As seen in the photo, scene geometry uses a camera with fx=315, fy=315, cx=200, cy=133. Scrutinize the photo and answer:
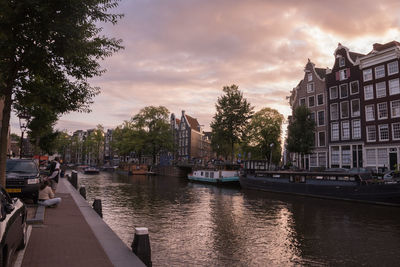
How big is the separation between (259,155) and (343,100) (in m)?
26.4

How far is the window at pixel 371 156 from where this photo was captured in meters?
40.0

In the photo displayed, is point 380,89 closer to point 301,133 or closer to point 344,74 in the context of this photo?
point 344,74

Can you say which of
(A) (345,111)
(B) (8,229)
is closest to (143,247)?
(B) (8,229)

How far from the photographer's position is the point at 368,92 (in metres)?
41.4

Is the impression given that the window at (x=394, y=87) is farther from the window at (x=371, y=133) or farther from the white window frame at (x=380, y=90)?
the window at (x=371, y=133)

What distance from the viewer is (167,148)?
3091 inches

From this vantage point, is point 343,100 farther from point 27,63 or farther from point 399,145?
point 27,63

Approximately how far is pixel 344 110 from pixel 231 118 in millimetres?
18006

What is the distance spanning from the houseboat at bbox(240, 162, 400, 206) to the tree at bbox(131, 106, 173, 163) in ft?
138

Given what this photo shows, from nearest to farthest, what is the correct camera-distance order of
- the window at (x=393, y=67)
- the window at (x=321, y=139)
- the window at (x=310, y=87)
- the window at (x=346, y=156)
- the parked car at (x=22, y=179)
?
the parked car at (x=22, y=179)
the window at (x=393, y=67)
the window at (x=346, y=156)
the window at (x=321, y=139)
the window at (x=310, y=87)

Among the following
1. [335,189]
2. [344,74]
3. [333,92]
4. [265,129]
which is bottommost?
[335,189]

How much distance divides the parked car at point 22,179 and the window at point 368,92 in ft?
132

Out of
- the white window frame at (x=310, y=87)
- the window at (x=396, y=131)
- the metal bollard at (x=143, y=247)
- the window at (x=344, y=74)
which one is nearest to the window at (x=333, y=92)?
the window at (x=344, y=74)

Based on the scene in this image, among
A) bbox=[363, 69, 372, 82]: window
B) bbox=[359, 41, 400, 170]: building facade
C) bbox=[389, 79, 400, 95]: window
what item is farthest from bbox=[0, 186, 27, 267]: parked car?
bbox=[363, 69, 372, 82]: window
